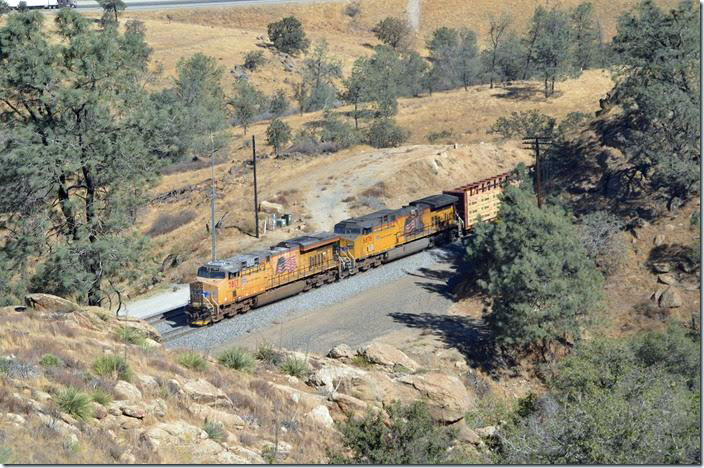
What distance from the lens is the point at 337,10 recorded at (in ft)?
510

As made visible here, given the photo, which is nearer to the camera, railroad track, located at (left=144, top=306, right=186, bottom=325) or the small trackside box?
railroad track, located at (left=144, top=306, right=186, bottom=325)

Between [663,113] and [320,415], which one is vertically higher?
[663,113]

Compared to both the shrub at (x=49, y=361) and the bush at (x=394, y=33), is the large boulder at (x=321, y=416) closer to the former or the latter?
the shrub at (x=49, y=361)

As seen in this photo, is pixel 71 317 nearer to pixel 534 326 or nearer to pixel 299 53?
pixel 534 326

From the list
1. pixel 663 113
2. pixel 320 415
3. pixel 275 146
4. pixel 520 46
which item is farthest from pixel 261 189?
pixel 520 46

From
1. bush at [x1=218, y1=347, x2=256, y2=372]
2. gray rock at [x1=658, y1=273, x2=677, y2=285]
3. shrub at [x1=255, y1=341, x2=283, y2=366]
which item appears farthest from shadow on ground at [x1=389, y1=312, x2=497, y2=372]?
bush at [x1=218, y1=347, x2=256, y2=372]

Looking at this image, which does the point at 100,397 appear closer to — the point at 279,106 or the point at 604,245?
the point at 604,245

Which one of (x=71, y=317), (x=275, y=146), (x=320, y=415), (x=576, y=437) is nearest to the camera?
(x=576, y=437)

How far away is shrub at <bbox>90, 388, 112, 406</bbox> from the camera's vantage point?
22141mm

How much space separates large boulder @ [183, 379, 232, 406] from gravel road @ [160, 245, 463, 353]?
40.6 ft

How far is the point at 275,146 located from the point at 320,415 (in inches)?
2380

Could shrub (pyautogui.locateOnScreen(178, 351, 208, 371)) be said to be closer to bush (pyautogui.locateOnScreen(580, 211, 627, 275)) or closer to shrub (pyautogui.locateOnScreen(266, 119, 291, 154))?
bush (pyautogui.locateOnScreen(580, 211, 627, 275))

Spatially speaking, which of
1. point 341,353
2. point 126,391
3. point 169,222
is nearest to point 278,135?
point 169,222

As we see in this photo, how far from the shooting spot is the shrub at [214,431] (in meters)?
21.9
